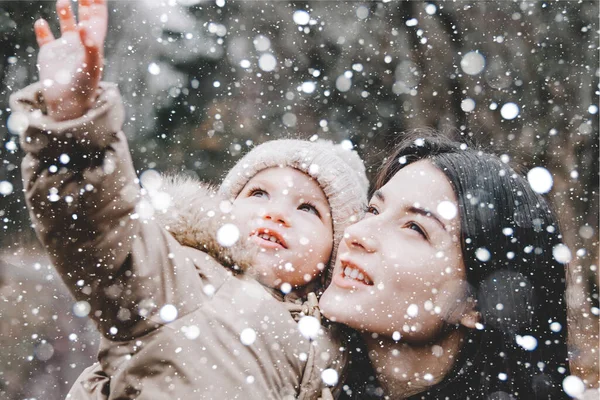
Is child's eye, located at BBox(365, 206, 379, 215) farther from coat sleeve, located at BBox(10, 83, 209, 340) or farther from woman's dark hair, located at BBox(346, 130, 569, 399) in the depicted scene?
coat sleeve, located at BBox(10, 83, 209, 340)

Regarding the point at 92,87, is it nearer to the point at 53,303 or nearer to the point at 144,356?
the point at 144,356

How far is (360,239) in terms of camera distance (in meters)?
1.29

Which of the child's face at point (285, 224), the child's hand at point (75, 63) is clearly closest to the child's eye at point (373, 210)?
the child's face at point (285, 224)

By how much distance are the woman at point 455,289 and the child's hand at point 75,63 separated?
72cm

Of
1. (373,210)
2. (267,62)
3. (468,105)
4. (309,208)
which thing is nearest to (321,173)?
(309,208)

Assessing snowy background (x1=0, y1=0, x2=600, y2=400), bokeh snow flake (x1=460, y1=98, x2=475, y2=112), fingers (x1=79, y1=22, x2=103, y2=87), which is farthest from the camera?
bokeh snow flake (x1=460, y1=98, x2=475, y2=112)

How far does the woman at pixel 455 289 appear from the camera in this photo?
1.28 metres

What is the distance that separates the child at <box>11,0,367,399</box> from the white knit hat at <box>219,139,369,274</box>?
0.13 metres

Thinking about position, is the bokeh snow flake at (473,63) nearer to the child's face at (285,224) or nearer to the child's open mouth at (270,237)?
Answer: the child's face at (285,224)

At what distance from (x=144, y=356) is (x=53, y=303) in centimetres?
149

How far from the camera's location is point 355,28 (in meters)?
3.52

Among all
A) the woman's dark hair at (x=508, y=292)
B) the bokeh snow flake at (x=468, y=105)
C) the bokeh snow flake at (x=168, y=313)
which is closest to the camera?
the bokeh snow flake at (x=168, y=313)

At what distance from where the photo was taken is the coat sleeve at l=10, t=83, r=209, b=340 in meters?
0.90

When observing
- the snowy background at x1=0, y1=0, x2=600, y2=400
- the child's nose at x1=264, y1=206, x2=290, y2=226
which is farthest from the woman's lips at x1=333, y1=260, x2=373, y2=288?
the snowy background at x1=0, y1=0, x2=600, y2=400
